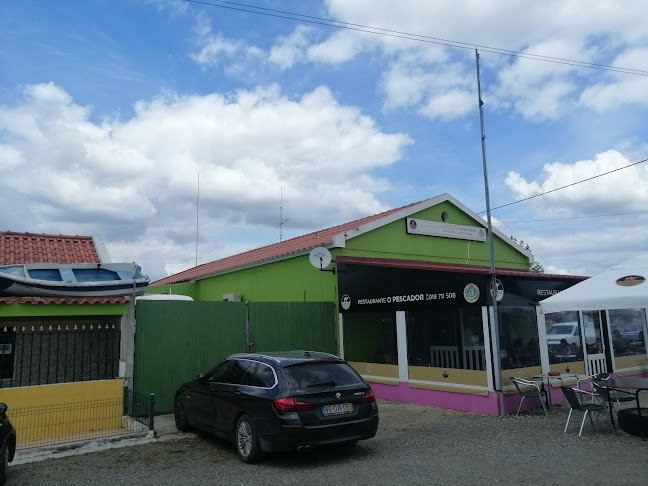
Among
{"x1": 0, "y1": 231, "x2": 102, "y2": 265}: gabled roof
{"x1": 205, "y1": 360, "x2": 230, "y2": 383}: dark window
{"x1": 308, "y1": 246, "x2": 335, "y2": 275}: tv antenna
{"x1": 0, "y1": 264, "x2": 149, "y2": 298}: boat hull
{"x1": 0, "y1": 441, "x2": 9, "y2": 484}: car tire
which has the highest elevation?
{"x1": 0, "y1": 231, "x2": 102, "y2": 265}: gabled roof

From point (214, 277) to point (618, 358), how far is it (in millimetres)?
14351

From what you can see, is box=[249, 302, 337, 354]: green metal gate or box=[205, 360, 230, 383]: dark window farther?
box=[249, 302, 337, 354]: green metal gate

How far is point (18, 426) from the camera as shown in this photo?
8.52m

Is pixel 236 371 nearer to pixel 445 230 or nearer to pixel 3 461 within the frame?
pixel 3 461

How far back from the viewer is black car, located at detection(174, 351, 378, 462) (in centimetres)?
686

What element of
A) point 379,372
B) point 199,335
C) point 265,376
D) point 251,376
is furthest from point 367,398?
point 379,372

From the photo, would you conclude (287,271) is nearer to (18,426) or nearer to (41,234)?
(41,234)

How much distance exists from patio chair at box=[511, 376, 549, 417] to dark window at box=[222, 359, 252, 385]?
551cm

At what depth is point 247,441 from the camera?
7.32m

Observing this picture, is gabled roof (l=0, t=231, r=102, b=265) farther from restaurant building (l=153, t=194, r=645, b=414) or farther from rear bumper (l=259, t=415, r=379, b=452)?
rear bumper (l=259, t=415, r=379, b=452)

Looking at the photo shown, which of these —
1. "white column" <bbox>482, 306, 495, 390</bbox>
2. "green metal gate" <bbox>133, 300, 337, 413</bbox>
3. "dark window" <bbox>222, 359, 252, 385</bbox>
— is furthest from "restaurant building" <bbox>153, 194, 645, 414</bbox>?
"dark window" <bbox>222, 359, 252, 385</bbox>

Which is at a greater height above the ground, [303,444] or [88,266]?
[88,266]

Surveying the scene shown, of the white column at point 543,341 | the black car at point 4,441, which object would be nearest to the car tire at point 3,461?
the black car at point 4,441

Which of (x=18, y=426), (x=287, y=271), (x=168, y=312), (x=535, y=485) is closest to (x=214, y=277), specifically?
(x=287, y=271)
